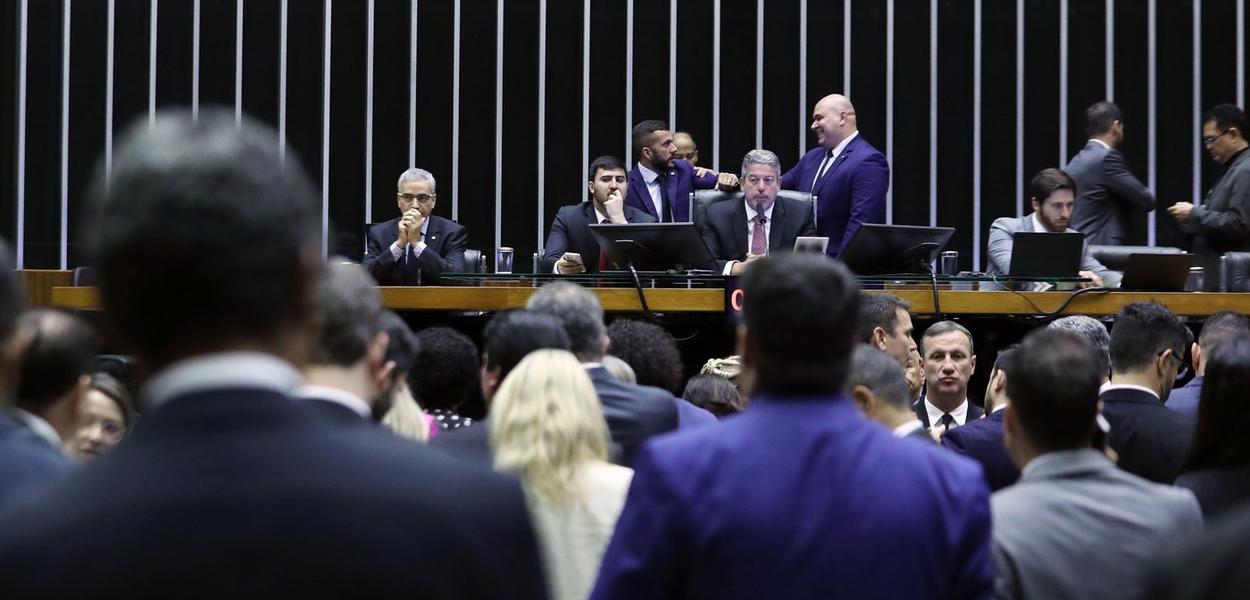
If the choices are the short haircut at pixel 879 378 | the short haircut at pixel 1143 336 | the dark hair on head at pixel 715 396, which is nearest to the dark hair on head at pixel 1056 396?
the short haircut at pixel 879 378

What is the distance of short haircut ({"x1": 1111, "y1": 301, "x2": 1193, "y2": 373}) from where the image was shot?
15.0 feet

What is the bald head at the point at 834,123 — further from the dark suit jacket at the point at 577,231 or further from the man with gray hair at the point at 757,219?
the dark suit jacket at the point at 577,231

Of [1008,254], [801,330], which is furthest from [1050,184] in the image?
[801,330]

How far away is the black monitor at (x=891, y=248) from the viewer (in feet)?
22.8

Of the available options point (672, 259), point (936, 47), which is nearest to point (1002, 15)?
point (936, 47)

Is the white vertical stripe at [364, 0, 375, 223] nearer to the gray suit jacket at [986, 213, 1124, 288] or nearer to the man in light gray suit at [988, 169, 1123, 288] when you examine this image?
the gray suit jacket at [986, 213, 1124, 288]

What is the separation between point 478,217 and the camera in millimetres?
10859

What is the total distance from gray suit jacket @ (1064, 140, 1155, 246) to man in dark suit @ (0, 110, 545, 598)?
7.73 meters

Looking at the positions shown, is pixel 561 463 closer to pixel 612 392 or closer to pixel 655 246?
pixel 612 392

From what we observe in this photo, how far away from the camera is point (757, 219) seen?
25.8 ft

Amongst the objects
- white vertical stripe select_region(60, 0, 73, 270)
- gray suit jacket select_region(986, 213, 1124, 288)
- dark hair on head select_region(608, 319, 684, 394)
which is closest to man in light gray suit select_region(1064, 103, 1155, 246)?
gray suit jacket select_region(986, 213, 1124, 288)

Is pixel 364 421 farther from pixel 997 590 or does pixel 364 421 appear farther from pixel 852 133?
pixel 852 133

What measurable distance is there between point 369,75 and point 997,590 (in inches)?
346

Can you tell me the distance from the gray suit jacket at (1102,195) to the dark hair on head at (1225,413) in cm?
528
